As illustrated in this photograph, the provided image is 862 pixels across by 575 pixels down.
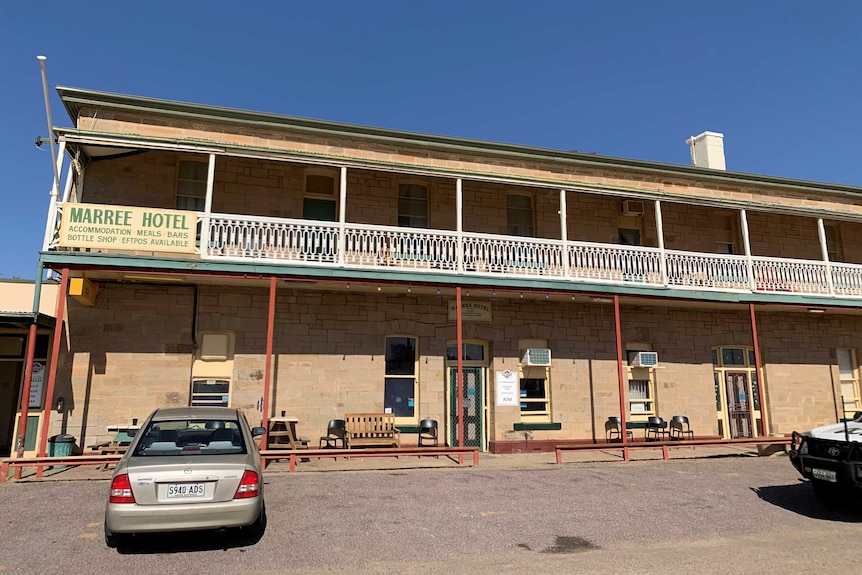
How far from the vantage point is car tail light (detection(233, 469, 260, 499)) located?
5.28 metres

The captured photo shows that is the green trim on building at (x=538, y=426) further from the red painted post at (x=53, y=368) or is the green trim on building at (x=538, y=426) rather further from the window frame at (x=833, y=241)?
the window frame at (x=833, y=241)

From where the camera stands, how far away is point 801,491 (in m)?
8.58

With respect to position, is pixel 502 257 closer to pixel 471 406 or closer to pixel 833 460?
pixel 471 406

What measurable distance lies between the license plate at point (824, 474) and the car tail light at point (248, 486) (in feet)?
22.1

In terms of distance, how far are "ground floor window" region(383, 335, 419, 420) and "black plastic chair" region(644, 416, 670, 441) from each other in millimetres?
5881

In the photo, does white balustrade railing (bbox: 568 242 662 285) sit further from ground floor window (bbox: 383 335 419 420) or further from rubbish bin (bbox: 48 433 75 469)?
rubbish bin (bbox: 48 433 75 469)

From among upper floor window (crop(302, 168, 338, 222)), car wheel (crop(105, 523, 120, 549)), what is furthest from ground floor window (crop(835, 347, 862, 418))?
car wheel (crop(105, 523, 120, 549))

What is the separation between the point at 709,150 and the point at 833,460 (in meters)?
13.8

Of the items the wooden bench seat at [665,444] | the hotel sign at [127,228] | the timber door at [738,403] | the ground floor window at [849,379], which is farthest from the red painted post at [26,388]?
the ground floor window at [849,379]

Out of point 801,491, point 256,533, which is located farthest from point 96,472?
point 801,491

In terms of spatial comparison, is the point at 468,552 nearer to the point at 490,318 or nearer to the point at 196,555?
the point at 196,555

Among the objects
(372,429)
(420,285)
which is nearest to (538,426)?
(372,429)

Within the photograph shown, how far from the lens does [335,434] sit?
39.8ft

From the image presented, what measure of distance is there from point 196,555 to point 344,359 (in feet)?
24.4
